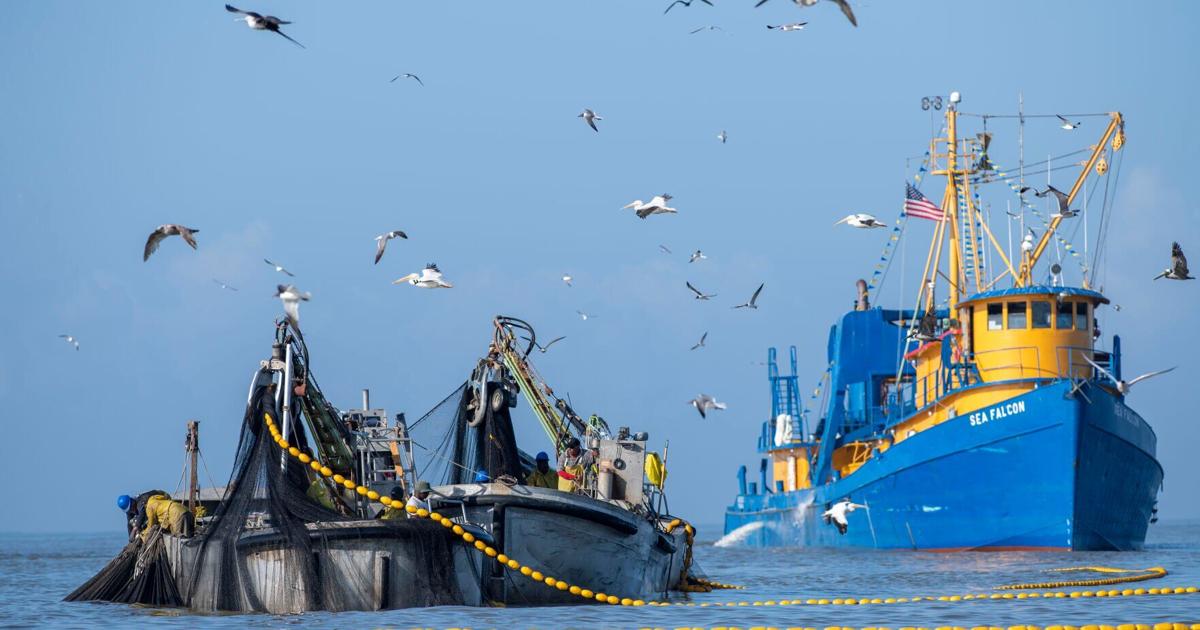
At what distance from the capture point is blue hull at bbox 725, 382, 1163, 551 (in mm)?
35781

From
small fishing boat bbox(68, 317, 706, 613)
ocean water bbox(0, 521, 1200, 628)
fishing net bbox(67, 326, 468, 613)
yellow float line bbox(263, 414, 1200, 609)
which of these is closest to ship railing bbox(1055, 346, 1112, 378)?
ocean water bbox(0, 521, 1200, 628)

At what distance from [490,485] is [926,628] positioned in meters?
5.40

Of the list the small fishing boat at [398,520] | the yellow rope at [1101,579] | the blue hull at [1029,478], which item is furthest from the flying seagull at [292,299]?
the blue hull at [1029,478]

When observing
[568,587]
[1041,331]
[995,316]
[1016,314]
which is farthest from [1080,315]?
A: [568,587]

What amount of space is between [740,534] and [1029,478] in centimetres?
2446

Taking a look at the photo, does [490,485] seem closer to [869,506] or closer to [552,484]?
[552,484]

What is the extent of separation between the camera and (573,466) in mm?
22562

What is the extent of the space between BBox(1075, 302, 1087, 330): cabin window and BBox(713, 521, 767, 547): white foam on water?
19908 mm

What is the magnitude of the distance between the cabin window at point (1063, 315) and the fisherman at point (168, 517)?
22249mm

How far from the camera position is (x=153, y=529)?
24.2m

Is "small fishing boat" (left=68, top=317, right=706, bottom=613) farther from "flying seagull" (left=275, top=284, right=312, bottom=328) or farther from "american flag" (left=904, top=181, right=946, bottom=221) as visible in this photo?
"american flag" (left=904, top=181, right=946, bottom=221)

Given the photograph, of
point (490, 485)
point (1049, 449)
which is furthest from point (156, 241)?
point (1049, 449)

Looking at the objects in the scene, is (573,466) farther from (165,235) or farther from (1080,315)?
(1080,315)

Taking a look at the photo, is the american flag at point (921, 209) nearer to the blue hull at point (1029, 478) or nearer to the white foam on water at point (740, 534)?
the blue hull at point (1029, 478)
